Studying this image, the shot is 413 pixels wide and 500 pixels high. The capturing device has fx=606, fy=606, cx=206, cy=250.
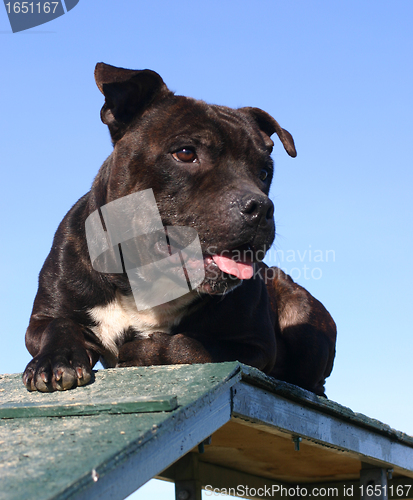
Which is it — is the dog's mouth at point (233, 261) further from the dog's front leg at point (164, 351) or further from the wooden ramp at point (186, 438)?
the wooden ramp at point (186, 438)

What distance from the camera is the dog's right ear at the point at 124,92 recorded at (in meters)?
3.65

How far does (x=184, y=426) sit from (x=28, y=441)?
0.56m

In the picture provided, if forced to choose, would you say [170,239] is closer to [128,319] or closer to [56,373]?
[128,319]

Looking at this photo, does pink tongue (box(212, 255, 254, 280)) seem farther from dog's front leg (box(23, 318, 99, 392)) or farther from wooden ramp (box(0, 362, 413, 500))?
dog's front leg (box(23, 318, 99, 392))

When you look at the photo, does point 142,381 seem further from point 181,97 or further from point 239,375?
point 181,97

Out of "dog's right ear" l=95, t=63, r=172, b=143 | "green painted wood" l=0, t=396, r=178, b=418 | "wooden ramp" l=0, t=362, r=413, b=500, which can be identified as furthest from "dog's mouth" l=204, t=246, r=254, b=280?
"green painted wood" l=0, t=396, r=178, b=418

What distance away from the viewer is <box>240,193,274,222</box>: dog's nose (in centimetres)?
325

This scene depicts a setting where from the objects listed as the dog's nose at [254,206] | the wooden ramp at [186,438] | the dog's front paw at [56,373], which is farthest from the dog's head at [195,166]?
the dog's front paw at [56,373]

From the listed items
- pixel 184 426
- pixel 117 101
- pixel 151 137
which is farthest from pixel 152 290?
pixel 184 426

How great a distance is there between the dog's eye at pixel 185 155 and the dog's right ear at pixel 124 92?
495 mm

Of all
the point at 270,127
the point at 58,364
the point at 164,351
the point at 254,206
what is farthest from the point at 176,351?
the point at 270,127

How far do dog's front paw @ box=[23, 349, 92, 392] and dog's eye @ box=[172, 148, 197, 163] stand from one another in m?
1.30

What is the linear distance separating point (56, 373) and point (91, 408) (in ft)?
1.78

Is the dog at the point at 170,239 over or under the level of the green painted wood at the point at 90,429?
over
